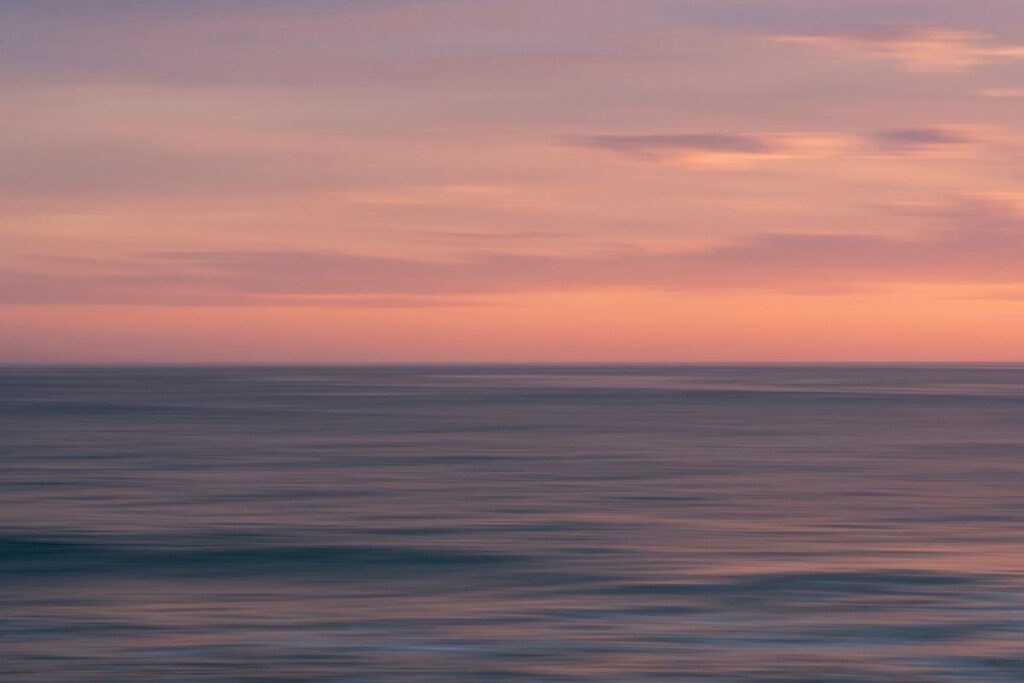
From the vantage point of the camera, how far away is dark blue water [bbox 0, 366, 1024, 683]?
11.5 meters

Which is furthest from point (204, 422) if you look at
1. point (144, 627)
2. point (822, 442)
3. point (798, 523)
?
point (144, 627)

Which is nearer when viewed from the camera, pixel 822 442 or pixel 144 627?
pixel 144 627

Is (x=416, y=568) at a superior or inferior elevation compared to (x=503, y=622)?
superior

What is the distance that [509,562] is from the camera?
16.5 m

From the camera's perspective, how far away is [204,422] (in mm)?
47844

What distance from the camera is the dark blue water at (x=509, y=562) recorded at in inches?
452

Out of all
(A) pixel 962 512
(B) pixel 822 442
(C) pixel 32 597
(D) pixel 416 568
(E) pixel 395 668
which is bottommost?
(E) pixel 395 668

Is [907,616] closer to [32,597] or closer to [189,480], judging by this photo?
[32,597]

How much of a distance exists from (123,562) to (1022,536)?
37.1ft

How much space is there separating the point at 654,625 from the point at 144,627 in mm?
4541

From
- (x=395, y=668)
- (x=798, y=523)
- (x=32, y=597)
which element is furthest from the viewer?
(x=798, y=523)

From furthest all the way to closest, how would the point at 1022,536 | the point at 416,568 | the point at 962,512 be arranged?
the point at 962,512
the point at 1022,536
the point at 416,568

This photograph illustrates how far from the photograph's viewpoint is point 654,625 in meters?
12.8

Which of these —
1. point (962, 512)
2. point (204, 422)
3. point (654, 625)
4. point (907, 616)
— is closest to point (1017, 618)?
point (907, 616)
